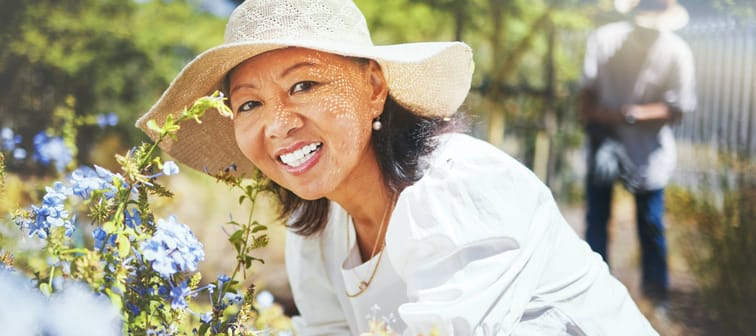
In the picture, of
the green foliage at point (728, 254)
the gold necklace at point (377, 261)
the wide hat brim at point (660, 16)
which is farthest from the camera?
the wide hat brim at point (660, 16)

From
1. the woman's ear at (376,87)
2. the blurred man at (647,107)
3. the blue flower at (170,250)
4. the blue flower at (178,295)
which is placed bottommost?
the blue flower at (178,295)

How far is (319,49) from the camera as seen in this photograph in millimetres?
1616

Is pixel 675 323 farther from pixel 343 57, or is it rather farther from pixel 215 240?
pixel 343 57

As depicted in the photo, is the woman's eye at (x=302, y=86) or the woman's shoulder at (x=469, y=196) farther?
the woman's eye at (x=302, y=86)

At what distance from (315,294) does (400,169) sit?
57 centimetres

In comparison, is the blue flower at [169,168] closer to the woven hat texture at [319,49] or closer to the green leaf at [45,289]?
the green leaf at [45,289]

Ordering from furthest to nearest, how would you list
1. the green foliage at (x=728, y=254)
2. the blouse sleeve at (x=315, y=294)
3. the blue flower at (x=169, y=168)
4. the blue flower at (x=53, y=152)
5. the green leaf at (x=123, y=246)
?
the green foliage at (x=728, y=254)
the blue flower at (x=53, y=152)
the blouse sleeve at (x=315, y=294)
the blue flower at (x=169, y=168)
the green leaf at (x=123, y=246)

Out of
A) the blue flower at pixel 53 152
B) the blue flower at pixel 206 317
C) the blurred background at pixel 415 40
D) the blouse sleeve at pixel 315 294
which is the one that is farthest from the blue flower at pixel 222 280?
the blurred background at pixel 415 40

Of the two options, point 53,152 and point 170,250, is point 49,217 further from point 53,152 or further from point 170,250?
point 53,152

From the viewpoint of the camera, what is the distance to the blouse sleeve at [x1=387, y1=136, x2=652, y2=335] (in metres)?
1.46

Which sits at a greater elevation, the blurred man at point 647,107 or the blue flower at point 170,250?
the blurred man at point 647,107

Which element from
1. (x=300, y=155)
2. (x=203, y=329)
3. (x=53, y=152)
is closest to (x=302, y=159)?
(x=300, y=155)

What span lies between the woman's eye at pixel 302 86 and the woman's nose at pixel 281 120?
0.14 ft

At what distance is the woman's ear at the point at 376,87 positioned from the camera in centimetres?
182
